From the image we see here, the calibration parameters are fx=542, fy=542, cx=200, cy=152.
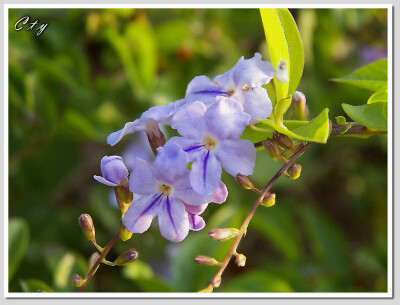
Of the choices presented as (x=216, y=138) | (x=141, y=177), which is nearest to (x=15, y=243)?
(x=141, y=177)

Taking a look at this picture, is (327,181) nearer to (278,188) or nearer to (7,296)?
(278,188)

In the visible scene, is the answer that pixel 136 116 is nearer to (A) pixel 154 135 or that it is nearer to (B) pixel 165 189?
(A) pixel 154 135

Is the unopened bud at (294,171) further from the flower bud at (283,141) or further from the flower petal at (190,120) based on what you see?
the flower petal at (190,120)

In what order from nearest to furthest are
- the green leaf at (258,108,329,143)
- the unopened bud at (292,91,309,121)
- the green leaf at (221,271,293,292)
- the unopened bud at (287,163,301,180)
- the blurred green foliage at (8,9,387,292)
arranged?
the green leaf at (258,108,329,143)
the unopened bud at (287,163,301,180)
the unopened bud at (292,91,309,121)
the green leaf at (221,271,293,292)
the blurred green foliage at (8,9,387,292)

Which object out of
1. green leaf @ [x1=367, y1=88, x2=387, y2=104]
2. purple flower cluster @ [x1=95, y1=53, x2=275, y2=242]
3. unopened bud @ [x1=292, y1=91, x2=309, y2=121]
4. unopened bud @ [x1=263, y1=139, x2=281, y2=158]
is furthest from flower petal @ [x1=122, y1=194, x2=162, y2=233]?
green leaf @ [x1=367, y1=88, x2=387, y2=104]

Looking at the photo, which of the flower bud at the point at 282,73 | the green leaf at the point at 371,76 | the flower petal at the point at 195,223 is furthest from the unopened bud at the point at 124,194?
the green leaf at the point at 371,76

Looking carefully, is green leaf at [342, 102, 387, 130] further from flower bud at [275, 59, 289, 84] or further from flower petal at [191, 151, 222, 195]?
flower petal at [191, 151, 222, 195]
